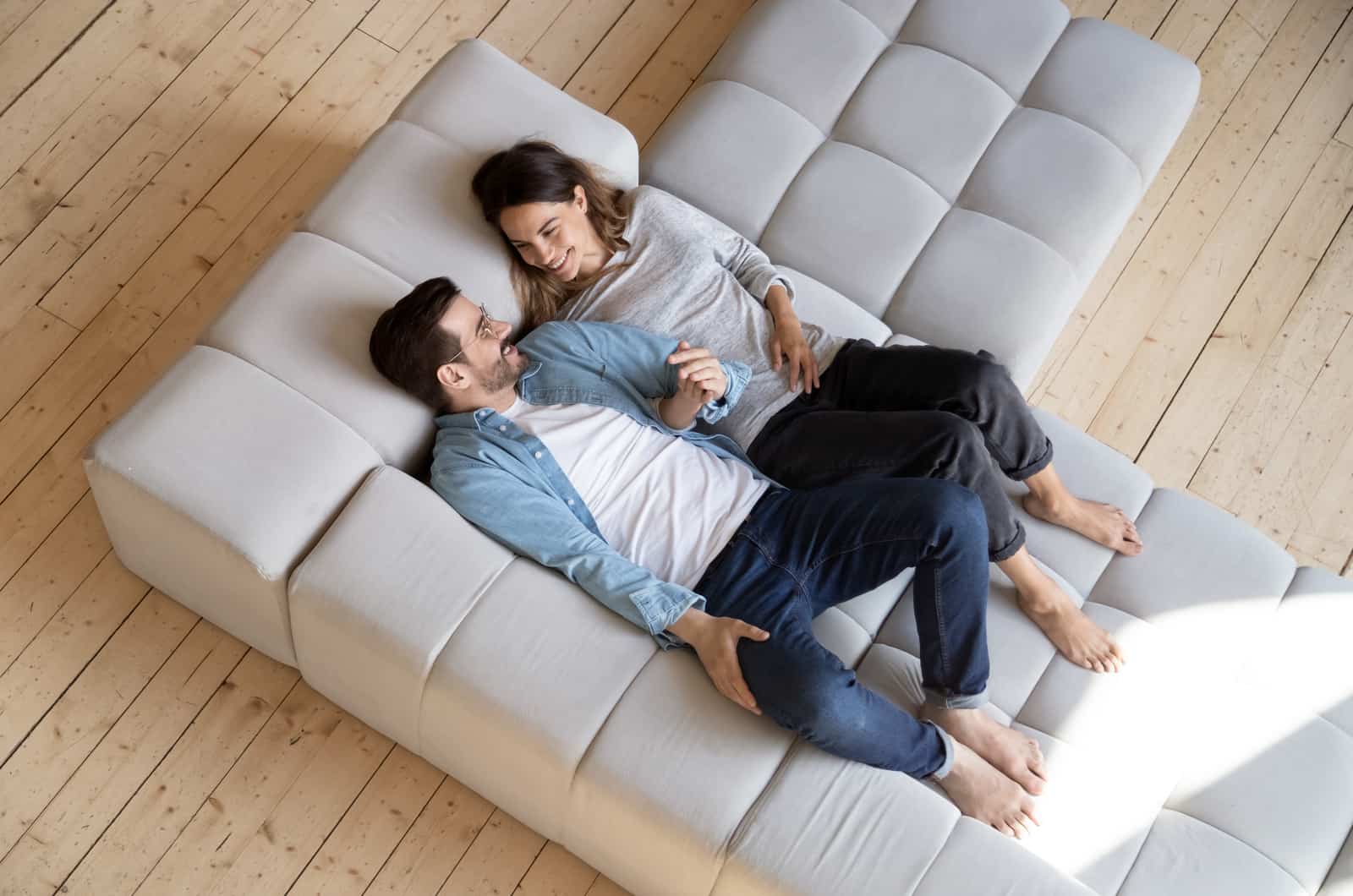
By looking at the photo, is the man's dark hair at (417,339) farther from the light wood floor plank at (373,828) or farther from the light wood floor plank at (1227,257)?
the light wood floor plank at (1227,257)

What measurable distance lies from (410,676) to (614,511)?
1.38 ft

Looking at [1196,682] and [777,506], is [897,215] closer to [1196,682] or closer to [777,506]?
[777,506]

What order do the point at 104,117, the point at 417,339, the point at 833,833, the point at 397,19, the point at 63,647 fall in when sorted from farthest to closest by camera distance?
1. the point at 397,19
2. the point at 104,117
3. the point at 63,647
4. the point at 417,339
5. the point at 833,833

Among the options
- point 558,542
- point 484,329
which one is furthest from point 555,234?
point 558,542

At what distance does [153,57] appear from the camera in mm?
2793

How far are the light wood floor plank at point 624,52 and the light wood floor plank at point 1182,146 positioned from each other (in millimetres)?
1223

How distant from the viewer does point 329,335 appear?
1.94 metres

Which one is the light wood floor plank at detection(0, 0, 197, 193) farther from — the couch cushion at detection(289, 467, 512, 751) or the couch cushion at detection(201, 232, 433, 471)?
the couch cushion at detection(289, 467, 512, 751)

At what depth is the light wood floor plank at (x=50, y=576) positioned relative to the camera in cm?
219

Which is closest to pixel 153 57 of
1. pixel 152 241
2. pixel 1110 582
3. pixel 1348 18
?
pixel 152 241

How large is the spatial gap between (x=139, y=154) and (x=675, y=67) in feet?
4.20

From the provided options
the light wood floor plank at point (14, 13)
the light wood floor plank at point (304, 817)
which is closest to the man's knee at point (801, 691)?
the light wood floor plank at point (304, 817)

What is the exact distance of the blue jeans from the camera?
170cm

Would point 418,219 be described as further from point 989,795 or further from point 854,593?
point 989,795
